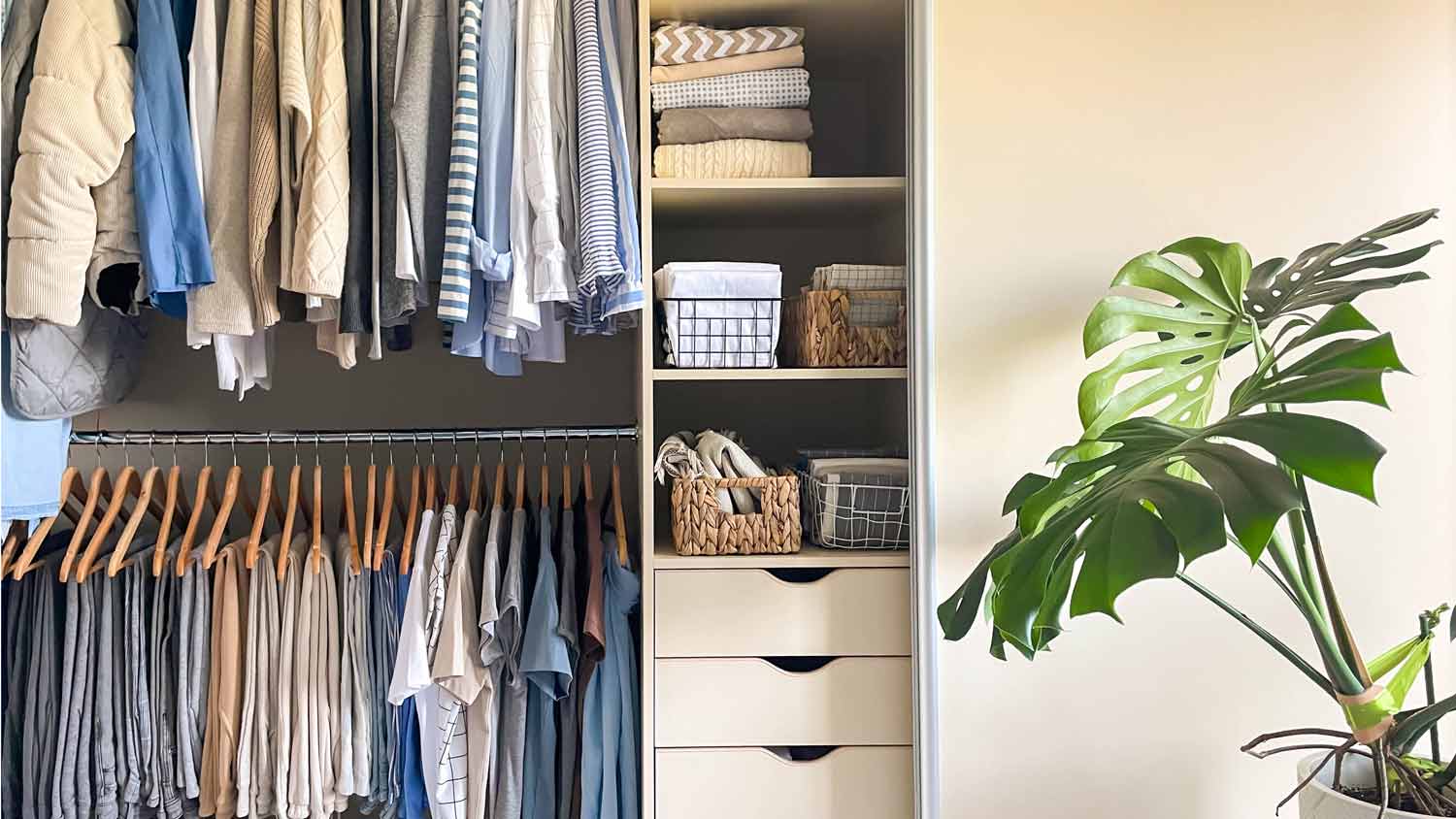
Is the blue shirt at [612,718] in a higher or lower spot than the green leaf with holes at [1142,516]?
lower

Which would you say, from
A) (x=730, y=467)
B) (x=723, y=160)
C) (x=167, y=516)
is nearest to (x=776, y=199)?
(x=723, y=160)

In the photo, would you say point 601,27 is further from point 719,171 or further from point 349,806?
point 349,806

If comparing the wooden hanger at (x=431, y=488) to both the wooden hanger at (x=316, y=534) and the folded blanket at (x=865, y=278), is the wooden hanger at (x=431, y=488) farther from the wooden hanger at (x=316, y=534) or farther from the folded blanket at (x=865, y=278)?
the folded blanket at (x=865, y=278)

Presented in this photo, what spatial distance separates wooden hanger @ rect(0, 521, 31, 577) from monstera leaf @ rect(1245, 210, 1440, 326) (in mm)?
2101

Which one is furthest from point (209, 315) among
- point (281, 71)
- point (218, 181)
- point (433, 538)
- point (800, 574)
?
point (800, 574)

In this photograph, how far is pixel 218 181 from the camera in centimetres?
173

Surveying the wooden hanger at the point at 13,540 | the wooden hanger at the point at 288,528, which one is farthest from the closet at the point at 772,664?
the wooden hanger at the point at 13,540

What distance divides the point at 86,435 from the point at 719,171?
1.31 metres

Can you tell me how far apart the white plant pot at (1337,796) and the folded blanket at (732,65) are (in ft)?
4.53

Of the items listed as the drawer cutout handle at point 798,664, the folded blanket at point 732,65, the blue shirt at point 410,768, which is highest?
the folded blanket at point 732,65

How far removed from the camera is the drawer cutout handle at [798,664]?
1.82 meters

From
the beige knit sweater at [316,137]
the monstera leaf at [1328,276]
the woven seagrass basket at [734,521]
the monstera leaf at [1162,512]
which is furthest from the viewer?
the woven seagrass basket at [734,521]

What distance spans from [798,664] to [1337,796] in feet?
2.67

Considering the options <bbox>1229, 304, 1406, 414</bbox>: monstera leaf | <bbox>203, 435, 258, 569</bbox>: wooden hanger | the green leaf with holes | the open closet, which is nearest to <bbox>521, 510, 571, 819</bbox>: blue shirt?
the open closet
